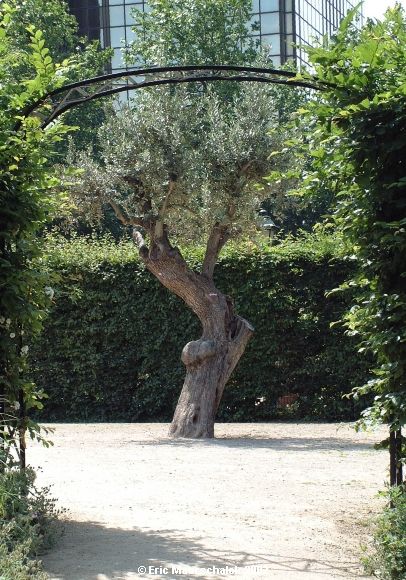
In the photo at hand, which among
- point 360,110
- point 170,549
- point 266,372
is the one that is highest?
point 360,110

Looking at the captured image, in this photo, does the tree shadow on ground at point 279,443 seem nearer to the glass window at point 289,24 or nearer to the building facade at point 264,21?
the building facade at point 264,21

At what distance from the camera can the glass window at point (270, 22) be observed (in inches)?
1481

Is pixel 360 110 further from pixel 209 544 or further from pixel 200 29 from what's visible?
pixel 200 29

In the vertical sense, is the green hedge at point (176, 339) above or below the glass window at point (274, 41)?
below

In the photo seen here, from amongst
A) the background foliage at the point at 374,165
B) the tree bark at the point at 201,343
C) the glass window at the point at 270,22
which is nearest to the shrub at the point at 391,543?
the background foliage at the point at 374,165

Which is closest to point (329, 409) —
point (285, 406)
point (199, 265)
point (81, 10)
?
point (285, 406)

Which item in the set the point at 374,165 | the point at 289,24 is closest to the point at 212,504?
the point at 374,165

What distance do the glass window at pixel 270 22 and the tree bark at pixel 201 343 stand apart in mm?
26366

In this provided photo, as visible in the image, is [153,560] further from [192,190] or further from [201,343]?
[192,190]

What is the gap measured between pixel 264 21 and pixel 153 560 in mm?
34566

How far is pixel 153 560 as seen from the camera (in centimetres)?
583

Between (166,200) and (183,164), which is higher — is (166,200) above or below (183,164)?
below

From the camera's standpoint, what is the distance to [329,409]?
15398 mm

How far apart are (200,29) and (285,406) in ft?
48.7
